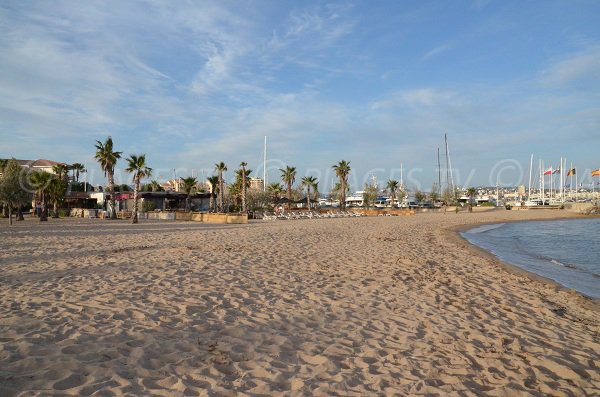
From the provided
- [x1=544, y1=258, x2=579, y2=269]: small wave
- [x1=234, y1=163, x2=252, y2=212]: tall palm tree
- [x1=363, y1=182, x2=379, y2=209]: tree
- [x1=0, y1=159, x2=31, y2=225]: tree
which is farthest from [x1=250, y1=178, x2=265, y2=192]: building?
[x1=544, y1=258, x2=579, y2=269]: small wave

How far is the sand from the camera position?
3977 mm

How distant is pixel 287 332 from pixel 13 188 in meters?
33.0

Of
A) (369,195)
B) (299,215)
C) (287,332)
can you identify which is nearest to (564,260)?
(287,332)

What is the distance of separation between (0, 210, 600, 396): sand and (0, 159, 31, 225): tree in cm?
2394

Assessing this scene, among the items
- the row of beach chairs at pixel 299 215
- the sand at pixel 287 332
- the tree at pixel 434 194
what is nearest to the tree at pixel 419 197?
the tree at pixel 434 194

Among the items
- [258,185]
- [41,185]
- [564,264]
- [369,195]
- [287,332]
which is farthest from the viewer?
[258,185]

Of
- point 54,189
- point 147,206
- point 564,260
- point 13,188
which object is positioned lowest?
point 564,260

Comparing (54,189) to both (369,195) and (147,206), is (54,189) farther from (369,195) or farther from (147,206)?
(369,195)

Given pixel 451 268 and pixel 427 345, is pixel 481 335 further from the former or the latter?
pixel 451 268

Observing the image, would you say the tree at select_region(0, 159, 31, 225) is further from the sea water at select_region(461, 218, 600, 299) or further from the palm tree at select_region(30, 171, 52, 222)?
the sea water at select_region(461, 218, 600, 299)

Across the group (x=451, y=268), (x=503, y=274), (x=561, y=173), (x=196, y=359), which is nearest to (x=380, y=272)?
(x=451, y=268)

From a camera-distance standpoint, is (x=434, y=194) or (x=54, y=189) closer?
(x=54, y=189)

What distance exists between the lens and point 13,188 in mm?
30062

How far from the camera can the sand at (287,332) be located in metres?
3.98
